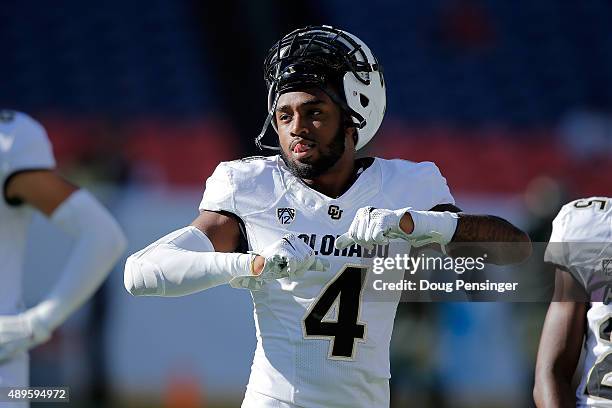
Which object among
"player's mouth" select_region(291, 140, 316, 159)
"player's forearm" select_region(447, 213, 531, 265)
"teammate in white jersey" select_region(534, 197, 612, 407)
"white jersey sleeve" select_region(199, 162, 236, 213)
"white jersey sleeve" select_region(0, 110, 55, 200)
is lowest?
"teammate in white jersey" select_region(534, 197, 612, 407)

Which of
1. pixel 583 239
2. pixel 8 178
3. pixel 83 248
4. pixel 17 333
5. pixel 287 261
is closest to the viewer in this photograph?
pixel 287 261

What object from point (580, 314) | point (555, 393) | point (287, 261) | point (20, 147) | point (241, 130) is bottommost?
point (555, 393)

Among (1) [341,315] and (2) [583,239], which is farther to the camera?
(2) [583,239]

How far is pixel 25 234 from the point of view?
3.84 metres

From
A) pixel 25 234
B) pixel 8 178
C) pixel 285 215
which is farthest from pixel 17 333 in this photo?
pixel 285 215

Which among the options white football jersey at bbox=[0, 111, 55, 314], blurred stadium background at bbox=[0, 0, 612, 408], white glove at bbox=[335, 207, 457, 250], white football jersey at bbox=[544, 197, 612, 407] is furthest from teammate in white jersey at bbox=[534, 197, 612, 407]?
blurred stadium background at bbox=[0, 0, 612, 408]

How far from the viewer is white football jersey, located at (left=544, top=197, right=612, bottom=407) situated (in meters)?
3.23

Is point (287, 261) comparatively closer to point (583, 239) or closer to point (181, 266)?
point (181, 266)

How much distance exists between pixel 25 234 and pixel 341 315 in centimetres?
119

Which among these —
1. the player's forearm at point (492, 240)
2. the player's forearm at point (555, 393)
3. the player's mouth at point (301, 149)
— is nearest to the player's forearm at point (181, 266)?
the player's mouth at point (301, 149)

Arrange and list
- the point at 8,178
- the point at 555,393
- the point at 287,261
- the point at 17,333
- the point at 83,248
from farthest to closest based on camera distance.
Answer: the point at 83,248 < the point at 8,178 < the point at 17,333 < the point at 555,393 < the point at 287,261

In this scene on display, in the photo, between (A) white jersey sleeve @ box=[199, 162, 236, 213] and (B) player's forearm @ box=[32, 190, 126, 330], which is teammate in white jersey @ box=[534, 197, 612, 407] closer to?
(A) white jersey sleeve @ box=[199, 162, 236, 213]

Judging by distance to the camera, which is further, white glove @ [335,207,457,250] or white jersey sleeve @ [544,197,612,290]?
white jersey sleeve @ [544,197,612,290]

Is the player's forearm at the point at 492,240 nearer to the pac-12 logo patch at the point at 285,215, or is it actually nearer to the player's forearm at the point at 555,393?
the player's forearm at the point at 555,393
